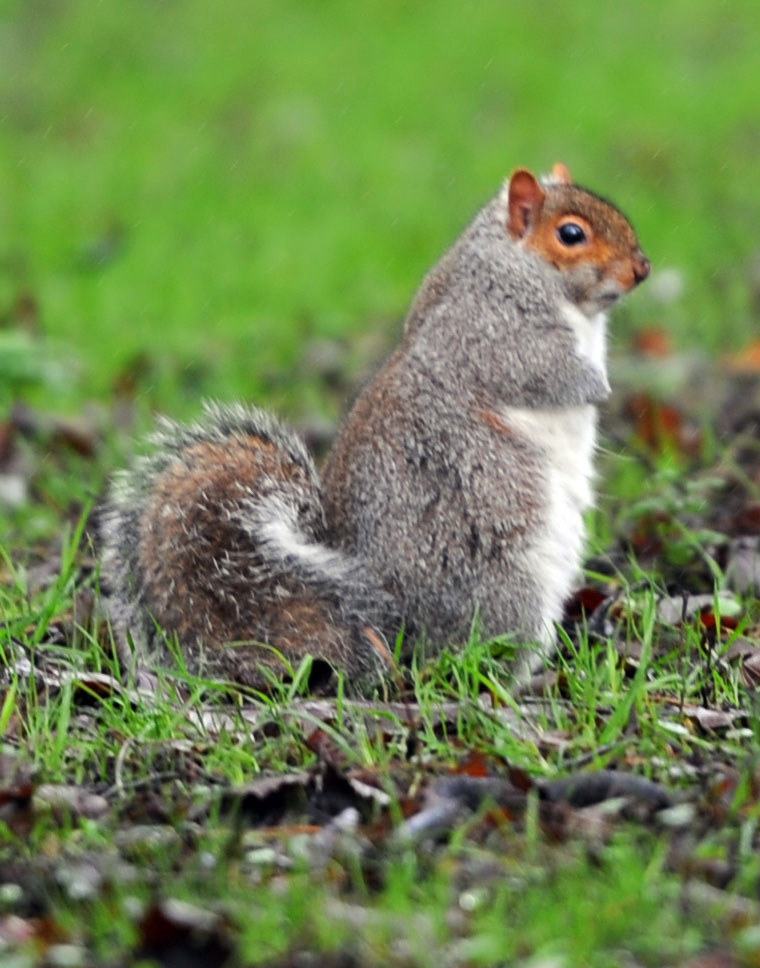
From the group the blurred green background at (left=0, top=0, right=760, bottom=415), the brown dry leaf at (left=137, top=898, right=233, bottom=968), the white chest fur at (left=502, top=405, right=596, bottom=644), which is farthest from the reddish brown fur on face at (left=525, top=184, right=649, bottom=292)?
the blurred green background at (left=0, top=0, right=760, bottom=415)

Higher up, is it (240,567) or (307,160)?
(307,160)

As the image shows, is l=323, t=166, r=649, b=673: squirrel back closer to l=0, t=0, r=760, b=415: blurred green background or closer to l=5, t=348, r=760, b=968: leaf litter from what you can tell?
l=5, t=348, r=760, b=968: leaf litter

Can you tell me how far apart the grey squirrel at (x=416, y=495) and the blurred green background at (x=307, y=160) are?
2339 mm

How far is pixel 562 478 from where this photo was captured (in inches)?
144

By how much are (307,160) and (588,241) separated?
18.8 feet

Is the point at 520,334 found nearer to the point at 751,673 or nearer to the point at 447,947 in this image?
the point at 751,673

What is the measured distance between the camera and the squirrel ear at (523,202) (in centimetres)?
374

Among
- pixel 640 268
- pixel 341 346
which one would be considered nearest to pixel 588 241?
pixel 640 268

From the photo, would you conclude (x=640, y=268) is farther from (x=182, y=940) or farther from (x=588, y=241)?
(x=182, y=940)

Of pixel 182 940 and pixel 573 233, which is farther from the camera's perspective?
pixel 573 233

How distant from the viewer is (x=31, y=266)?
7.95 metres

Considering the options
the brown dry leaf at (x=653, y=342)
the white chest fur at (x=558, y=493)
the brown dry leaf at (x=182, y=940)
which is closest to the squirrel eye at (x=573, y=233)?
the white chest fur at (x=558, y=493)

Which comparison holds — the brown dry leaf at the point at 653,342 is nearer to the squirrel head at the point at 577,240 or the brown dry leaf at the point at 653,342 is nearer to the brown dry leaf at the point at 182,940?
the squirrel head at the point at 577,240

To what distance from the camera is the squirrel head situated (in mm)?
3756
